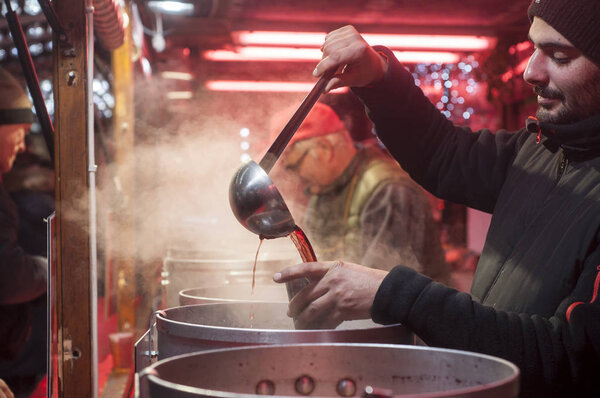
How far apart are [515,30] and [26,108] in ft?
14.8

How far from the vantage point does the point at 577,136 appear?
1409 mm

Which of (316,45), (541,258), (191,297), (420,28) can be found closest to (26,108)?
(191,297)

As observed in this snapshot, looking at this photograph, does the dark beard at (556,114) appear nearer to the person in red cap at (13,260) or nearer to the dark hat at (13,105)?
the person in red cap at (13,260)

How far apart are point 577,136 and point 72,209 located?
1.27m

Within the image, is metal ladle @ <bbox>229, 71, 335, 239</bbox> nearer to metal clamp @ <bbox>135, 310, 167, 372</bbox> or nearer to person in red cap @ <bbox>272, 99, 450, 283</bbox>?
metal clamp @ <bbox>135, 310, 167, 372</bbox>

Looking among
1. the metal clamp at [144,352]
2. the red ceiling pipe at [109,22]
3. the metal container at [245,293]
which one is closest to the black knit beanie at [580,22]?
the metal container at [245,293]

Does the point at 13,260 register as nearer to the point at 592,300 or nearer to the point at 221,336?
the point at 221,336

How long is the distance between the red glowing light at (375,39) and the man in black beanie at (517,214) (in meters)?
3.77

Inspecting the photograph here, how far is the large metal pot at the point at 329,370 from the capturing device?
0.90m

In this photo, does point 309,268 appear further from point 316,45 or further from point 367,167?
point 316,45

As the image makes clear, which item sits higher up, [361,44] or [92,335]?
[361,44]

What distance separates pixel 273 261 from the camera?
7.33 ft

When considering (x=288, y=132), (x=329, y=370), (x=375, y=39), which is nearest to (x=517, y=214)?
(x=288, y=132)

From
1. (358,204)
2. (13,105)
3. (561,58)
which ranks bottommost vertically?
(358,204)
